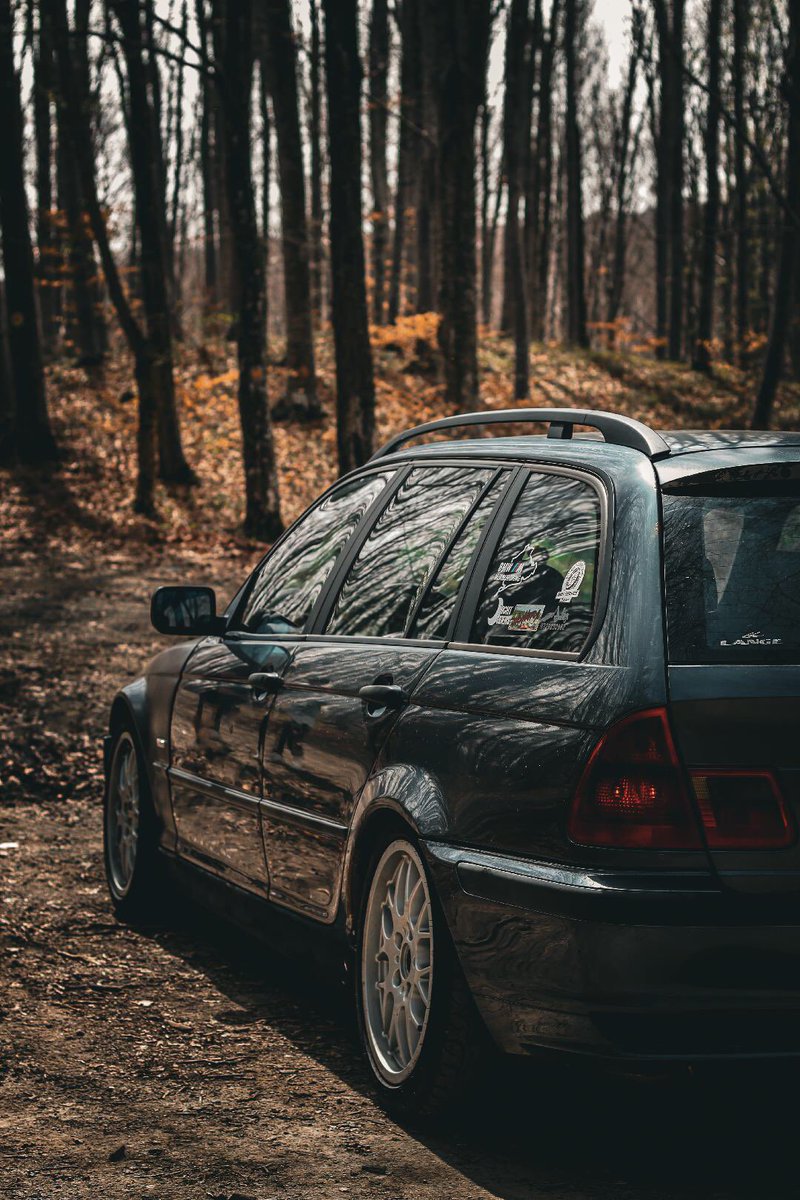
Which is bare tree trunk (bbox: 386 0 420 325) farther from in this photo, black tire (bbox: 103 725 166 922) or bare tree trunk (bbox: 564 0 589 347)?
black tire (bbox: 103 725 166 922)

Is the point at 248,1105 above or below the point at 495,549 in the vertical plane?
below

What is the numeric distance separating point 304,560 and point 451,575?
126 cm

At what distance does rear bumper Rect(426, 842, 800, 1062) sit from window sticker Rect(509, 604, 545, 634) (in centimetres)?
71

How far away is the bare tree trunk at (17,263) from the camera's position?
73.6 ft

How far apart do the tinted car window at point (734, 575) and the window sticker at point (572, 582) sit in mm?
263

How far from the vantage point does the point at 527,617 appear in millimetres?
3896

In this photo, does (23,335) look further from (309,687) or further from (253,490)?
(309,687)

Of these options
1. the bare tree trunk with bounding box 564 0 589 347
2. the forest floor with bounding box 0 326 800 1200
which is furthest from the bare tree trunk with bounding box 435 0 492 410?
the forest floor with bounding box 0 326 800 1200

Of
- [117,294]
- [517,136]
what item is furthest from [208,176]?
[117,294]

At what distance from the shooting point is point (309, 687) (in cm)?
484

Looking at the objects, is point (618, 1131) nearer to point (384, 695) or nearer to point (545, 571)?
point (384, 695)

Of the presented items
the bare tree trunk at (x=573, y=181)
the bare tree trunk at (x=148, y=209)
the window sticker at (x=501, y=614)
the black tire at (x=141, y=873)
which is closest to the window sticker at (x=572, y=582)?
the window sticker at (x=501, y=614)

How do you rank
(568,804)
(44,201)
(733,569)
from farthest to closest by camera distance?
(44,201) < (733,569) < (568,804)

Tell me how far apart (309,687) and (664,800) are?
1.77 meters
